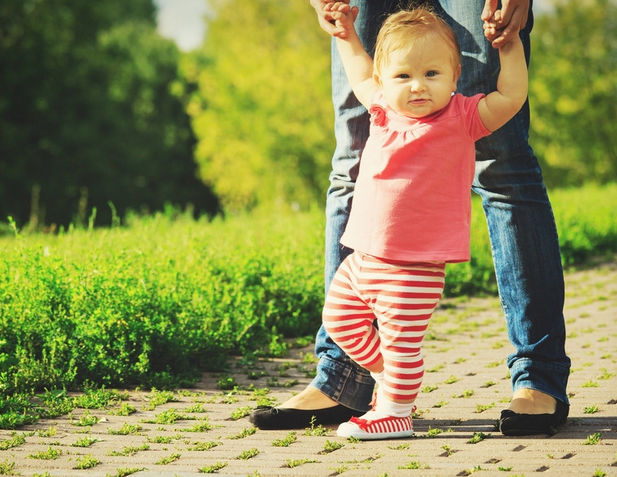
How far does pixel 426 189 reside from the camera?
8.91ft

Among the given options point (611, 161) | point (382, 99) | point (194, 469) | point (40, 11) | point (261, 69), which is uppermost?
point (40, 11)

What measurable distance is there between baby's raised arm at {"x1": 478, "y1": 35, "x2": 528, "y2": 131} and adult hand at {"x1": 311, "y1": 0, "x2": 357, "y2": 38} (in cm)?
60

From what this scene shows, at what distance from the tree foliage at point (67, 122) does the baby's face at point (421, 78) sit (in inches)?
953

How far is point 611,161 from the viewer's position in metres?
30.4

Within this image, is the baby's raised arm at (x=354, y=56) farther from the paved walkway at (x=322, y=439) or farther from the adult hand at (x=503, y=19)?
the paved walkway at (x=322, y=439)

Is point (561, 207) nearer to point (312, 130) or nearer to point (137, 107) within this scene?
point (312, 130)

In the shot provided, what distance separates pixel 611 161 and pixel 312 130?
1141cm

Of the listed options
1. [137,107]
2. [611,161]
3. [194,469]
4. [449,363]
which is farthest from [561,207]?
[137,107]

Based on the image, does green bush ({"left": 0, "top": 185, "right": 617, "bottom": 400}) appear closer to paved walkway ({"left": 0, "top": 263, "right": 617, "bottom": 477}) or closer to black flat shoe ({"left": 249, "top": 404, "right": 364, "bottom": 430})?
paved walkway ({"left": 0, "top": 263, "right": 617, "bottom": 477})

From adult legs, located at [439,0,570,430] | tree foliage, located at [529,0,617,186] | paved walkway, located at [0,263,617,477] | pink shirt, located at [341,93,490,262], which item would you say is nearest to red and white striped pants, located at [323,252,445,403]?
pink shirt, located at [341,93,490,262]

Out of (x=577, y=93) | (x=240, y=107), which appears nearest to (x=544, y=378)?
(x=240, y=107)

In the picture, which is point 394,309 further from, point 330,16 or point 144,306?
point 144,306

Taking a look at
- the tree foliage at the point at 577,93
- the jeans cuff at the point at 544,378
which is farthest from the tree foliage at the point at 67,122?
the jeans cuff at the point at 544,378

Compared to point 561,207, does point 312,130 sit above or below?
above
